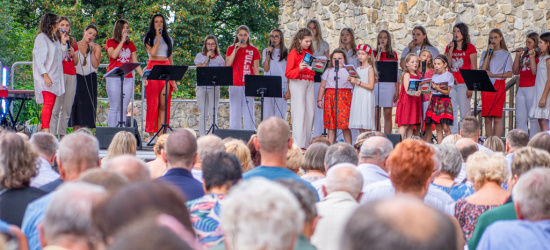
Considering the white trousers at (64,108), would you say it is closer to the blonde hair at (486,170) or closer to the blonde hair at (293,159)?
the blonde hair at (293,159)

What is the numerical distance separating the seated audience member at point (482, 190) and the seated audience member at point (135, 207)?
236 centimetres

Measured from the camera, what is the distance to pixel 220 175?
3.26m

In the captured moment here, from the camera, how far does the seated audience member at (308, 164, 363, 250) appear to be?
10.4 ft

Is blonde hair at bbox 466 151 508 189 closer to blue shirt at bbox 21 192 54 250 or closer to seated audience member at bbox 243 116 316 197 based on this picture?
seated audience member at bbox 243 116 316 197

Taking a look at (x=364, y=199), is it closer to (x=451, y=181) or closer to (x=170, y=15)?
(x=451, y=181)

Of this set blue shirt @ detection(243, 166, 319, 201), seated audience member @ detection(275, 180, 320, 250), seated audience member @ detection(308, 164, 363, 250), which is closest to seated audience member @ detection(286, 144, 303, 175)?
blue shirt @ detection(243, 166, 319, 201)

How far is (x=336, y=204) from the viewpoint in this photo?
3.23 metres

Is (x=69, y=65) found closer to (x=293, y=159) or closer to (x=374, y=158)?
(x=293, y=159)

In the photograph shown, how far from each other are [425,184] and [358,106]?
6227 mm

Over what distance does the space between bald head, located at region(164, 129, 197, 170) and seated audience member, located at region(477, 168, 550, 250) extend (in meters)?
1.79

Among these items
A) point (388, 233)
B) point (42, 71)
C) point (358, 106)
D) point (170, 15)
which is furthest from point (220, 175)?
point (170, 15)

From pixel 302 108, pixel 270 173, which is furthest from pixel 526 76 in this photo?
pixel 270 173

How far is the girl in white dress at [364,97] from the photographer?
961cm

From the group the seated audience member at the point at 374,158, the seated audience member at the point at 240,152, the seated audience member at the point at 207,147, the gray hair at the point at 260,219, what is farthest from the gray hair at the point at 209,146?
the gray hair at the point at 260,219
